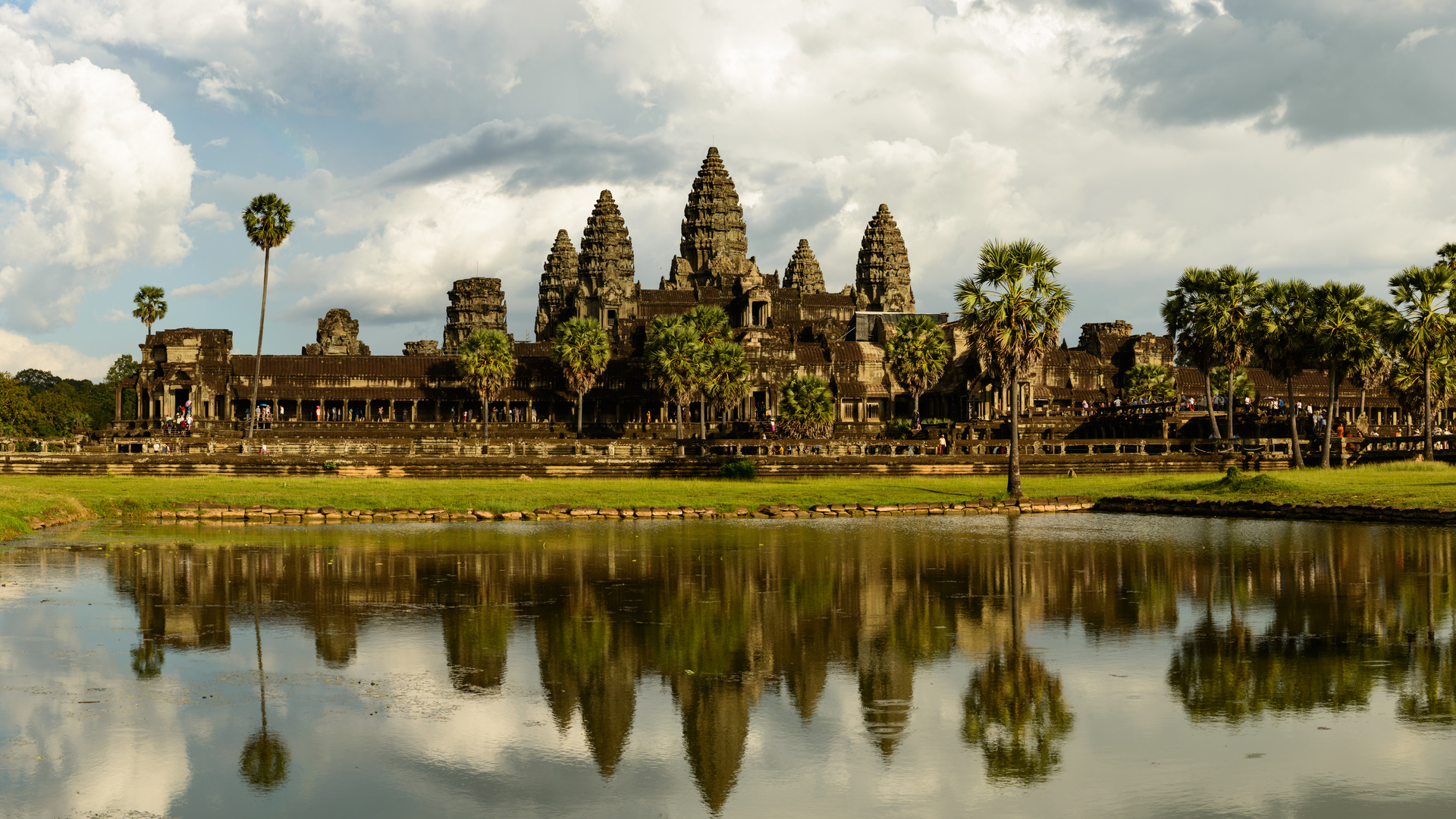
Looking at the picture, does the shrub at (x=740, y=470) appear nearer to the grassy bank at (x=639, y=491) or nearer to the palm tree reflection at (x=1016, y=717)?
the grassy bank at (x=639, y=491)

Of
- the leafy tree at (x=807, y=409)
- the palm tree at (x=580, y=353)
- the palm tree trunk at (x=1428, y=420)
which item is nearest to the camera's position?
the palm tree trunk at (x=1428, y=420)

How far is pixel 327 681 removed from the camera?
13.2m

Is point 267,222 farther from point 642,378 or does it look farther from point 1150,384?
point 1150,384

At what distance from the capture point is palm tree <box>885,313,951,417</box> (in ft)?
272

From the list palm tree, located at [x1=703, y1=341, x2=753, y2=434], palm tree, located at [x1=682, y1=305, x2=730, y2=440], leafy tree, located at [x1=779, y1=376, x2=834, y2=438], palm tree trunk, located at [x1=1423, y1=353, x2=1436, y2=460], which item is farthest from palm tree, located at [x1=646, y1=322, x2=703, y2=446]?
palm tree trunk, located at [x1=1423, y1=353, x2=1436, y2=460]

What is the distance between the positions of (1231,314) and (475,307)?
90.0 m

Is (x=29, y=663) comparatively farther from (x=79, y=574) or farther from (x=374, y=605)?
(x=79, y=574)

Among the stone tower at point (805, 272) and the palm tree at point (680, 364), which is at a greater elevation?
the stone tower at point (805, 272)

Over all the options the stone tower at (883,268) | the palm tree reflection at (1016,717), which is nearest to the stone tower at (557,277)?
the stone tower at (883,268)

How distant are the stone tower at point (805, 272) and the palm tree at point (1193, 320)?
78.4 metres

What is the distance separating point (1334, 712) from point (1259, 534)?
20.2 metres

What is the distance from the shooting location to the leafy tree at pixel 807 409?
70.9 m

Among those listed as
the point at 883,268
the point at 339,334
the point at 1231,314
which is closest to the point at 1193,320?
the point at 1231,314

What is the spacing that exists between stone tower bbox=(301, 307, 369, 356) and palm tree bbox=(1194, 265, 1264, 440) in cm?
8852
